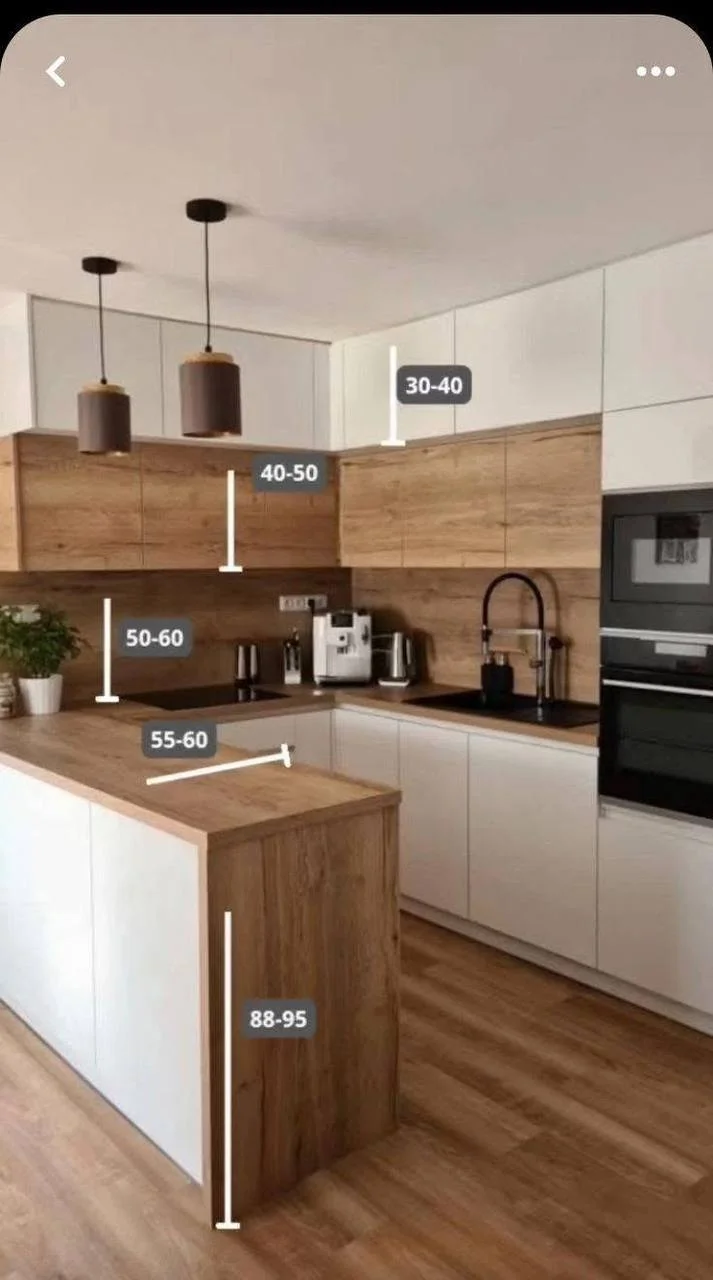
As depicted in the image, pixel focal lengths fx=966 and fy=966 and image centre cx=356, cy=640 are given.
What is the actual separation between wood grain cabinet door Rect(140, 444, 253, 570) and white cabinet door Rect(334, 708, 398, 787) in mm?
784

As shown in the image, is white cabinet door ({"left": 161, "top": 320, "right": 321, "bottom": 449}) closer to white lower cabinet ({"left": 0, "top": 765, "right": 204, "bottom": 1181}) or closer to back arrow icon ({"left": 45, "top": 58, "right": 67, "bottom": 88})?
white lower cabinet ({"left": 0, "top": 765, "right": 204, "bottom": 1181})

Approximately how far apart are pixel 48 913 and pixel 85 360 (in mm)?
1800

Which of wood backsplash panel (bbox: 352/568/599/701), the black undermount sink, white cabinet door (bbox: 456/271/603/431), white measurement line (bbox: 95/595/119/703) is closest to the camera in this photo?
white cabinet door (bbox: 456/271/603/431)

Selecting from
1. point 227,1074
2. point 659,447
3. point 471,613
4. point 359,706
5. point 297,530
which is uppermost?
point 659,447

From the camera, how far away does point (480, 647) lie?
3982mm

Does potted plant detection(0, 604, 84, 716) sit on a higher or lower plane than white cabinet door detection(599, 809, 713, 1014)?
higher

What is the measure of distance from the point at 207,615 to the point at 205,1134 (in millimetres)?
2431

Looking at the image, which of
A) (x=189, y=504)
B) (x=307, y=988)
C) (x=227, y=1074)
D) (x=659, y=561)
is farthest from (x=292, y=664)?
(x=227, y=1074)

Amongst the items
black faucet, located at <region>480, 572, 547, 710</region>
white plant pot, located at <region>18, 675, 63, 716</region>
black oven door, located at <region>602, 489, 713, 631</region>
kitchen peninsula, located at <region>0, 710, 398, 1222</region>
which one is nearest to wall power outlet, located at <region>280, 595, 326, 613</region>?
black faucet, located at <region>480, 572, 547, 710</region>

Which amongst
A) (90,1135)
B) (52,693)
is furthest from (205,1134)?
(52,693)

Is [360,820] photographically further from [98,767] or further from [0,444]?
[0,444]

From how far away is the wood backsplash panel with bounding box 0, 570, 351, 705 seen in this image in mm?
3764

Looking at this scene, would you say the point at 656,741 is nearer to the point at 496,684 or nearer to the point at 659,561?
the point at 659,561

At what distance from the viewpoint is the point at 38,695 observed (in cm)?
343
